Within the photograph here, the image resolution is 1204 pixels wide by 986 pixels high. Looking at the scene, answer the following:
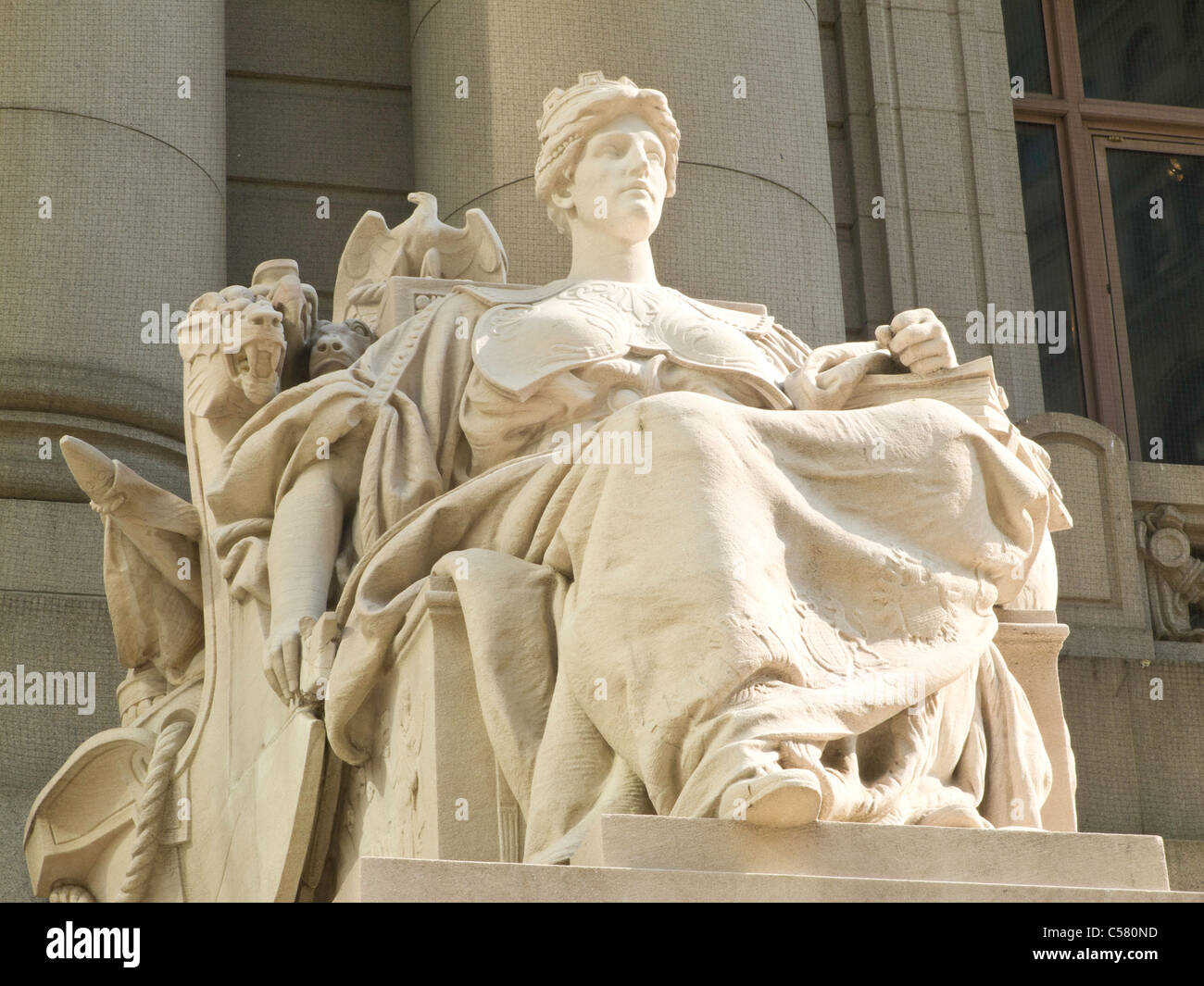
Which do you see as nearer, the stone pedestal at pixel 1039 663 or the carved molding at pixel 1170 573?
the stone pedestal at pixel 1039 663

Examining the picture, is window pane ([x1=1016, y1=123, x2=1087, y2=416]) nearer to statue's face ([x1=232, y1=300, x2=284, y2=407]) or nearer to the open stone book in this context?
the open stone book

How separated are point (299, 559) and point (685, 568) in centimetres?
143

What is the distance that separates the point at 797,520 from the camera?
4801 millimetres

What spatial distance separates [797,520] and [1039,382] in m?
5.28

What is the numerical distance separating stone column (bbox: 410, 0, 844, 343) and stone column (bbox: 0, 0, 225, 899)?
37.2 inches

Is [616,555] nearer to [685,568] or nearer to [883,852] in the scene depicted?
[685,568]

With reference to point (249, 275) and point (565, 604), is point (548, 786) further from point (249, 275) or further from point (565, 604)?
point (249, 275)

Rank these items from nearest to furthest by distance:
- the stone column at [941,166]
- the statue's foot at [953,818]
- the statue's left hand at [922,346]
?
1. the statue's foot at [953,818]
2. the statue's left hand at [922,346]
3. the stone column at [941,166]

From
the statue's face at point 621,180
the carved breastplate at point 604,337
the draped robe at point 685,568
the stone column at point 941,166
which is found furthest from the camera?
the stone column at point 941,166

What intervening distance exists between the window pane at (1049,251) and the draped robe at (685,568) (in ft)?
14.7

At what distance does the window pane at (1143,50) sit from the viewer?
1088 cm

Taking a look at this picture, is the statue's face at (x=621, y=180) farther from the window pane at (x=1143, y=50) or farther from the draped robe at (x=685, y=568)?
the window pane at (x=1143, y=50)

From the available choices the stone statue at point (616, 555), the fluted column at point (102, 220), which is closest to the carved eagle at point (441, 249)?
the stone statue at point (616, 555)

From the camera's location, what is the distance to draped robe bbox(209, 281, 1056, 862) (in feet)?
14.9
